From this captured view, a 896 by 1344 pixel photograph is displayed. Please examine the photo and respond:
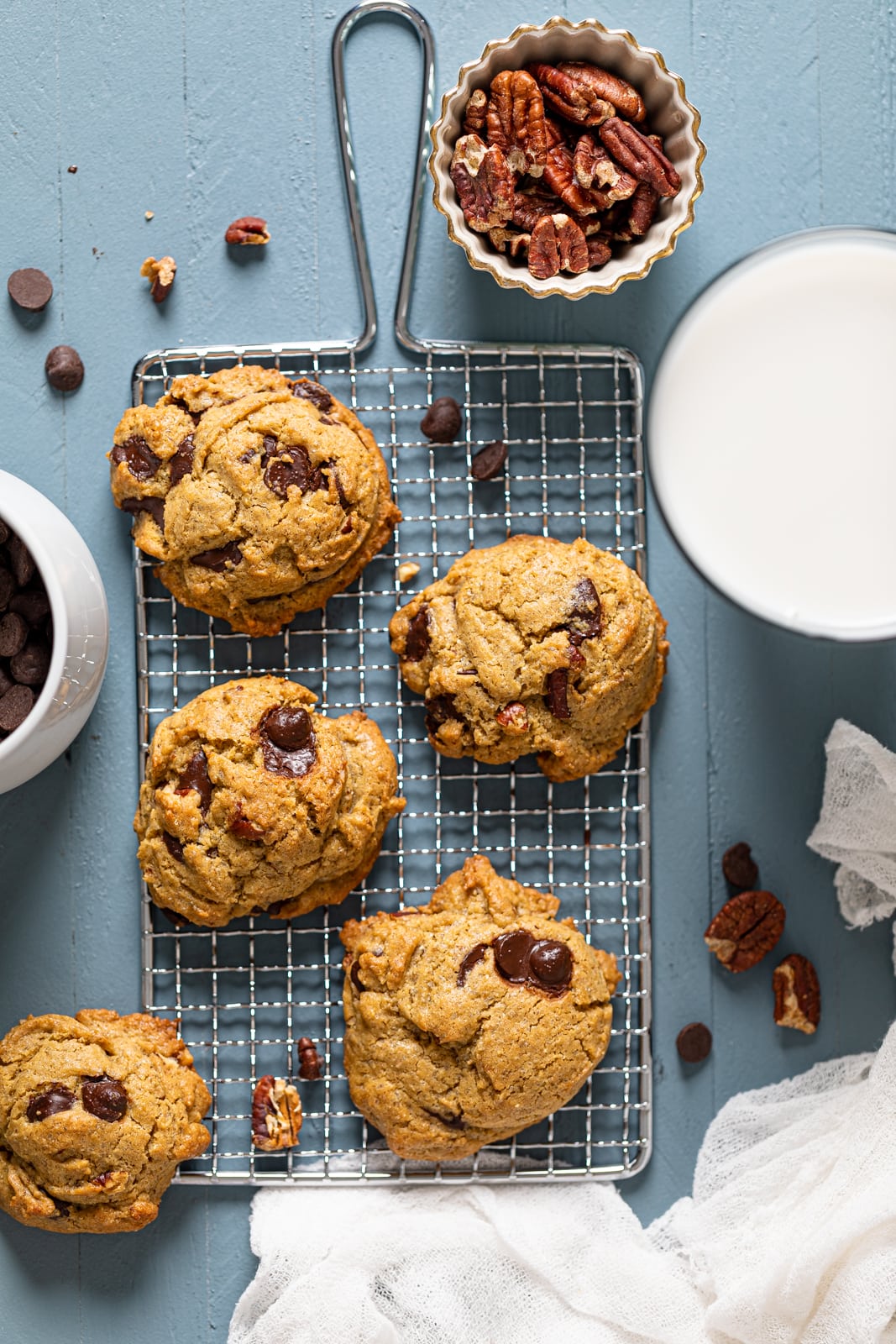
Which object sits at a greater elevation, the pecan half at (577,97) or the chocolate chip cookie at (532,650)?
the pecan half at (577,97)

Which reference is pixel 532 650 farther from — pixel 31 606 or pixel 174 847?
pixel 31 606

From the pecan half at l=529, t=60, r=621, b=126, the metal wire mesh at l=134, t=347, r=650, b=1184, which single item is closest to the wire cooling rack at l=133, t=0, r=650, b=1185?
the metal wire mesh at l=134, t=347, r=650, b=1184

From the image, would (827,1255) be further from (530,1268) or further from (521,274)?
(521,274)

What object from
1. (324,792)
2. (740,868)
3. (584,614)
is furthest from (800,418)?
(324,792)

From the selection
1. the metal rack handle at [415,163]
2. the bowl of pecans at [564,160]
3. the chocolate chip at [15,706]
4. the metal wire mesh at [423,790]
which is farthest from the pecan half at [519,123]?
the chocolate chip at [15,706]

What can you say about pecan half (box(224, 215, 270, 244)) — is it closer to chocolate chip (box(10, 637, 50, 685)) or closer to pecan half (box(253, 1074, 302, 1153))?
chocolate chip (box(10, 637, 50, 685))

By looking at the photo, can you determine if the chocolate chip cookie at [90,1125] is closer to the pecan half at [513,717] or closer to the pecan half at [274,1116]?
the pecan half at [274,1116]
